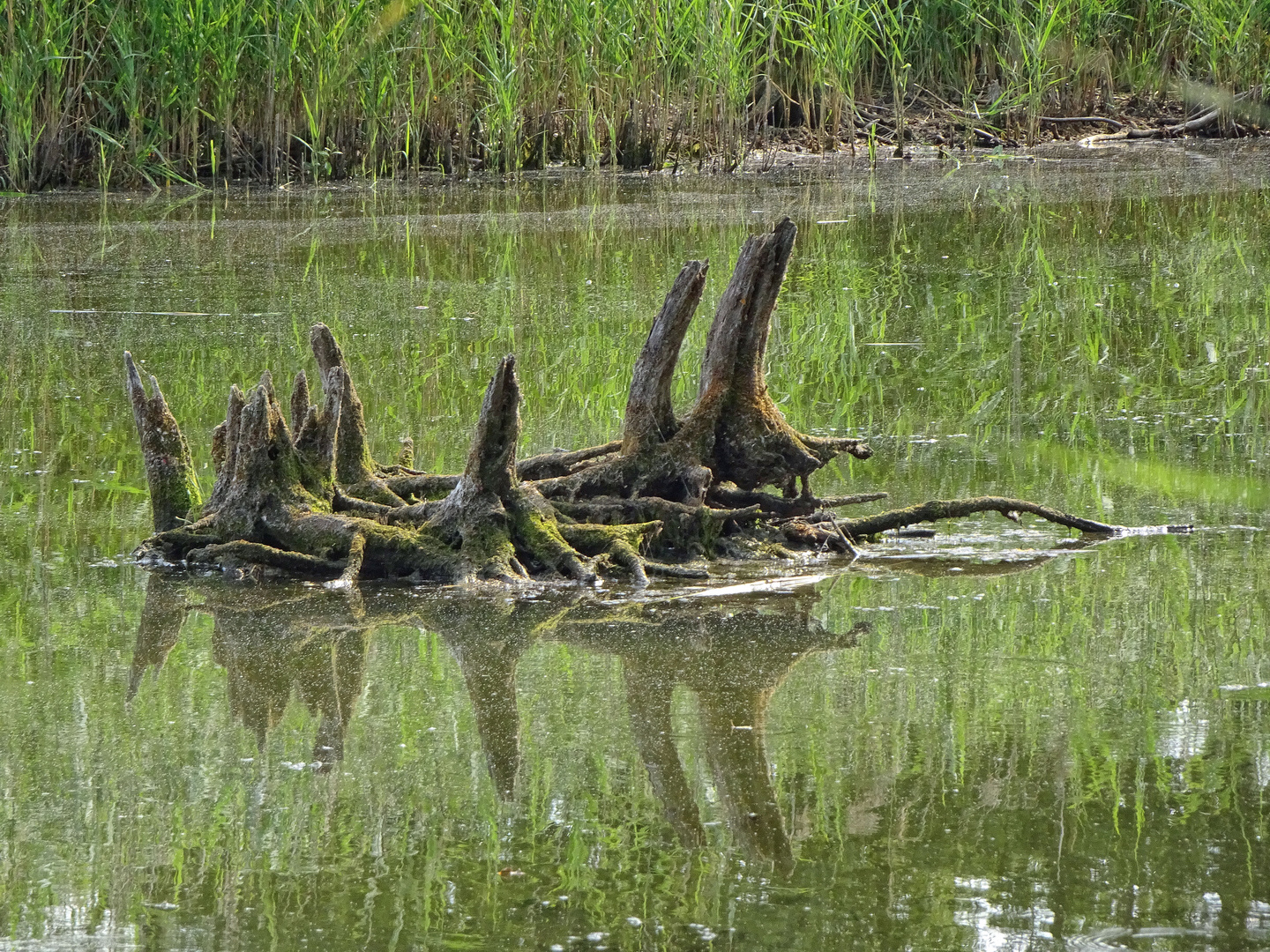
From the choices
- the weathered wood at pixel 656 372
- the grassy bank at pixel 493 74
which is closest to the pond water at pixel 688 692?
the weathered wood at pixel 656 372

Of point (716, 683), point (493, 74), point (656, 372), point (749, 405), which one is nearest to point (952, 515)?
point (749, 405)

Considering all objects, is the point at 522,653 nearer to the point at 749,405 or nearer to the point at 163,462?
the point at 749,405

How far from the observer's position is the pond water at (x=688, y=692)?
2100mm

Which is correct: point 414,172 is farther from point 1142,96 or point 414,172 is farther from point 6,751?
point 6,751

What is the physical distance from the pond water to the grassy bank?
193 inches

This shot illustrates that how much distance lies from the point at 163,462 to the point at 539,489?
89 centimetres

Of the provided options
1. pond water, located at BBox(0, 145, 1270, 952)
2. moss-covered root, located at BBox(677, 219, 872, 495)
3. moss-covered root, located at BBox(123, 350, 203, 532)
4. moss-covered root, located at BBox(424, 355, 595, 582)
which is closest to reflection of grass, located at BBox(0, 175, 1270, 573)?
pond water, located at BBox(0, 145, 1270, 952)

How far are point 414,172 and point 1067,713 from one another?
32.5 feet

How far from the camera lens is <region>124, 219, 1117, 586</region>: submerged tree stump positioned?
367cm

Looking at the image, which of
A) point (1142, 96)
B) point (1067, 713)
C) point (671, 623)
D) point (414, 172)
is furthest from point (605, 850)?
point (1142, 96)

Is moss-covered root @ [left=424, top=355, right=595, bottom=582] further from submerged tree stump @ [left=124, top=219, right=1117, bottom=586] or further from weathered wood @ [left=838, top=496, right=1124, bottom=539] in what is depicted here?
weathered wood @ [left=838, top=496, right=1124, bottom=539]

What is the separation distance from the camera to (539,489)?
3938mm

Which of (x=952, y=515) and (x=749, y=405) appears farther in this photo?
(x=749, y=405)

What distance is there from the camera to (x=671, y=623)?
3316 mm
